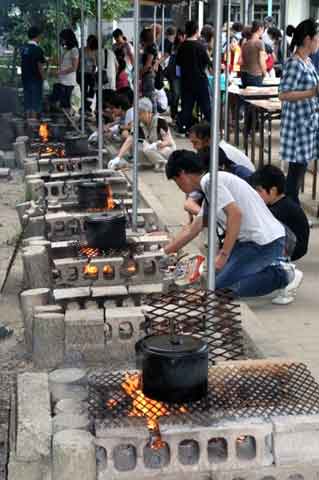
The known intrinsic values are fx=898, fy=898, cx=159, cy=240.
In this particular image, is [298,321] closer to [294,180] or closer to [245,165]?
[245,165]

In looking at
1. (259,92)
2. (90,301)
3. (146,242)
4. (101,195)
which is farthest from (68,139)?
(90,301)

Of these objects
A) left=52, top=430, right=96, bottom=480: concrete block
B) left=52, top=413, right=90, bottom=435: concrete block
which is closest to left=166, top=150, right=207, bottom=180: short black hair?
left=52, top=413, right=90, bottom=435: concrete block

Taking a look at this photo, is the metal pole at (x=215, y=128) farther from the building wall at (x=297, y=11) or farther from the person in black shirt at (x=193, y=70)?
the building wall at (x=297, y=11)

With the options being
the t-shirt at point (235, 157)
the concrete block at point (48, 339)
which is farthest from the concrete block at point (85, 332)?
the t-shirt at point (235, 157)

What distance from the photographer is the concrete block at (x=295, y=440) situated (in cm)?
379

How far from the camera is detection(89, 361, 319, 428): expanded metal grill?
151 inches

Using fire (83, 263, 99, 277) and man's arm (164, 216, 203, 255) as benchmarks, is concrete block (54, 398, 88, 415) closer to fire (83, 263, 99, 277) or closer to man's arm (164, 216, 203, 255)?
fire (83, 263, 99, 277)

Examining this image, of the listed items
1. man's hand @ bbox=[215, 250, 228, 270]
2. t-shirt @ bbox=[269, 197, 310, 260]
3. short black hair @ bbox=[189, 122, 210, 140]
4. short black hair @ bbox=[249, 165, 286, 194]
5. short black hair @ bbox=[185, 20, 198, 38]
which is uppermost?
short black hair @ bbox=[185, 20, 198, 38]

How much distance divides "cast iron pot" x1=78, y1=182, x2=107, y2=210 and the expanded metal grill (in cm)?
340

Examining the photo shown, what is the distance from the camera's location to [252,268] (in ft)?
21.2

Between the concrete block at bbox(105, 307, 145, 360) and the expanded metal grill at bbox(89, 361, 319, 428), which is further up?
the expanded metal grill at bbox(89, 361, 319, 428)

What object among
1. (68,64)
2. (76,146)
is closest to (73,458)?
(76,146)

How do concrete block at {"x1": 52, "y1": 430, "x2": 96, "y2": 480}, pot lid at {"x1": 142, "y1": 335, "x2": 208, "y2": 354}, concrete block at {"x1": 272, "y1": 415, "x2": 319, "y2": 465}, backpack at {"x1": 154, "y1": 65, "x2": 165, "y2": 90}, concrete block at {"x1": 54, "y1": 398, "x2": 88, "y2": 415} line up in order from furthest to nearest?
backpack at {"x1": 154, "y1": 65, "x2": 165, "y2": 90}
concrete block at {"x1": 54, "y1": 398, "x2": 88, "y2": 415}
pot lid at {"x1": 142, "y1": 335, "x2": 208, "y2": 354}
concrete block at {"x1": 272, "y1": 415, "x2": 319, "y2": 465}
concrete block at {"x1": 52, "y1": 430, "x2": 96, "y2": 480}

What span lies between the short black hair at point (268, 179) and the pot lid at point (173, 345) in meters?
2.90
